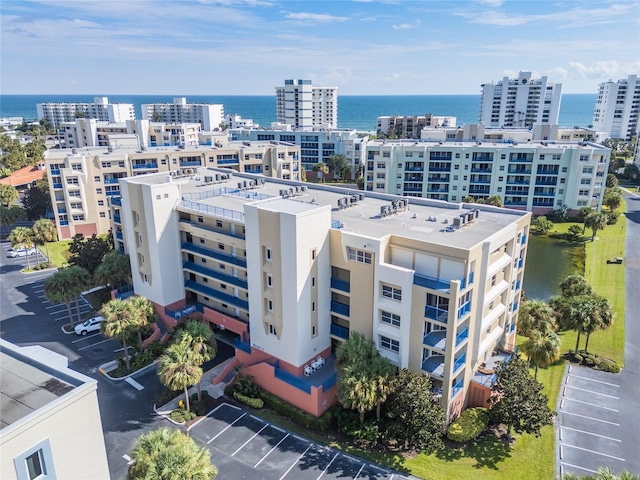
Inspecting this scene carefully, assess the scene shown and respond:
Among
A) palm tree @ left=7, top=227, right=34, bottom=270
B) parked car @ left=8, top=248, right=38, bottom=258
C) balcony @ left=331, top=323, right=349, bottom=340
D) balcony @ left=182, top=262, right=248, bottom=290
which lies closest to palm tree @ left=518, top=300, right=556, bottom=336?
balcony @ left=331, top=323, right=349, bottom=340

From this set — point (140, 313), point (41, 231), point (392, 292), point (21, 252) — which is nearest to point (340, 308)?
point (392, 292)

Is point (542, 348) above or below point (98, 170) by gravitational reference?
below

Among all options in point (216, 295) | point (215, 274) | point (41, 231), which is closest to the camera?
point (215, 274)

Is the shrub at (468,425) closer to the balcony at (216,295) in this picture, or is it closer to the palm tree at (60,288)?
the balcony at (216,295)

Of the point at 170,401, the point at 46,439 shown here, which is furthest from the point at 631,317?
the point at 46,439

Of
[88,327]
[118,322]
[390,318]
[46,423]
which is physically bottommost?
[88,327]

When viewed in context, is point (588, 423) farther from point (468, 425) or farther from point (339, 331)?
point (339, 331)
